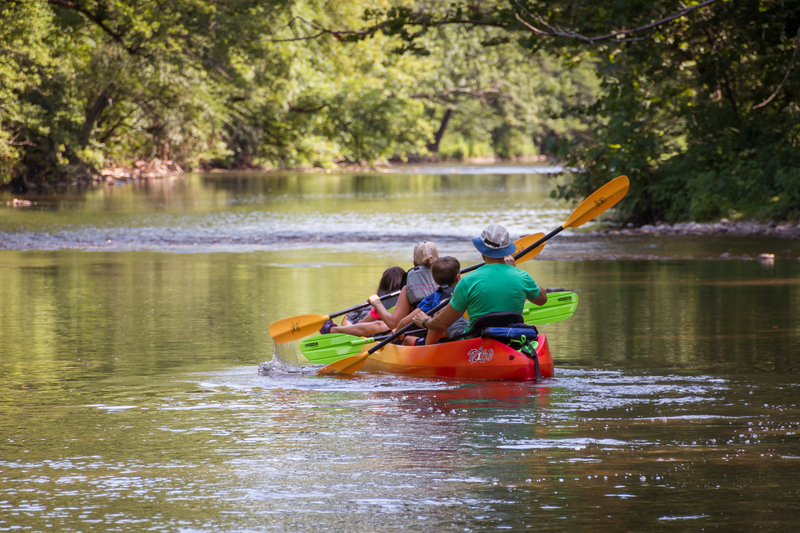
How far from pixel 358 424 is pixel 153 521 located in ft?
6.61

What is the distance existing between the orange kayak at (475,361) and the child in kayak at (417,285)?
25.5 inches

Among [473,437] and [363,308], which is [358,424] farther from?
[363,308]

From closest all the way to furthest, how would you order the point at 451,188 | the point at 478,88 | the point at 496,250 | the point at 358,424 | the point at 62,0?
1. the point at 358,424
2. the point at 496,250
3. the point at 62,0
4. the point at 451,188
5. the point at 478,88

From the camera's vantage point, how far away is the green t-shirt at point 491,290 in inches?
313

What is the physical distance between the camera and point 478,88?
73.7 meters

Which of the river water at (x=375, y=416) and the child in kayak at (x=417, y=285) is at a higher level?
the child in kayak at (x=417, y=285)

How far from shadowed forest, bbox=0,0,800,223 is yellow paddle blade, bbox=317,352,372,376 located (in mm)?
6988

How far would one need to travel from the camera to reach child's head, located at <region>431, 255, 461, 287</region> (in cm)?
857

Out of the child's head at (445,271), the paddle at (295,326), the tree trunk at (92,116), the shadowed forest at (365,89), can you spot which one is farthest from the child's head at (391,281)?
the tree trunk at (92,116)

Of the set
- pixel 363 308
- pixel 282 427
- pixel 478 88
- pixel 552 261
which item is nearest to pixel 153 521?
pixel 282 427

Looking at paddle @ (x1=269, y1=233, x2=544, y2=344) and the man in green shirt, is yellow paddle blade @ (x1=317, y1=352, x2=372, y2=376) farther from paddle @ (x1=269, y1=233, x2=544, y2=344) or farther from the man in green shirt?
the man in green shirt

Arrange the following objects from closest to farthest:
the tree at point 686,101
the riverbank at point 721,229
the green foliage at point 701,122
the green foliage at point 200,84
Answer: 1. the tree at point 686,101
2. the green foliage at point 701,122
3. the riverbank at point 721,229
4. the green foliage at point 200,84

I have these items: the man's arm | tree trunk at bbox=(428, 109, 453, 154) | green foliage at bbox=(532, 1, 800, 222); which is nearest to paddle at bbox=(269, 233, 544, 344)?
the man's arm

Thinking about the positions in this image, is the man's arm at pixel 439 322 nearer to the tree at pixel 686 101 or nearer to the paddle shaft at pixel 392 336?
the paddle shaft at pixel 392 336
